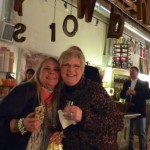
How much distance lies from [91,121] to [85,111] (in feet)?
0.24

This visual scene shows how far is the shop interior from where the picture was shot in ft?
16.5

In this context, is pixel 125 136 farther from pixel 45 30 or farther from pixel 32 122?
pixel 32 122

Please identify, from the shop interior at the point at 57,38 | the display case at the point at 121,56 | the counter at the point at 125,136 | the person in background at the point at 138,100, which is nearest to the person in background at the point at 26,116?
the shop interior at the point at 57,38

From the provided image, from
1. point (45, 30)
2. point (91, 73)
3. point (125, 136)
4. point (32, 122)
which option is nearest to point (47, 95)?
point (32, 122)

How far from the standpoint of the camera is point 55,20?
255 inches

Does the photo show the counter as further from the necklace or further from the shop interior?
the necklace

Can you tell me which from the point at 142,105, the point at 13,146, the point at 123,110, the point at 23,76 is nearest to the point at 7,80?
the point at 23,76

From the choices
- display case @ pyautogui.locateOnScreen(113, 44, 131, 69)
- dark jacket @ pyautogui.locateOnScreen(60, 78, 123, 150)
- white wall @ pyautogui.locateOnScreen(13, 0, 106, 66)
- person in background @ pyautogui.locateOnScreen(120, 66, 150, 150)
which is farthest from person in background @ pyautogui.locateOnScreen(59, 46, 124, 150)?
→ display case @ pyautogui.locateOnScreen(113, 44, 131, 69)

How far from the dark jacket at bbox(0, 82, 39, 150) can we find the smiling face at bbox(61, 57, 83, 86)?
217 mm

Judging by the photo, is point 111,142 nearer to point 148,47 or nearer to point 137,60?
point 137,60

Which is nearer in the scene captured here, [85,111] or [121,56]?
[85,111]

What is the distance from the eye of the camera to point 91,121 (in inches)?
69.6

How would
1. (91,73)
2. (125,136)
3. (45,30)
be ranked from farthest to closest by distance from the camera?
(45,30) < (125,136) < (91,73)

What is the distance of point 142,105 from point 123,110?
795 mm
